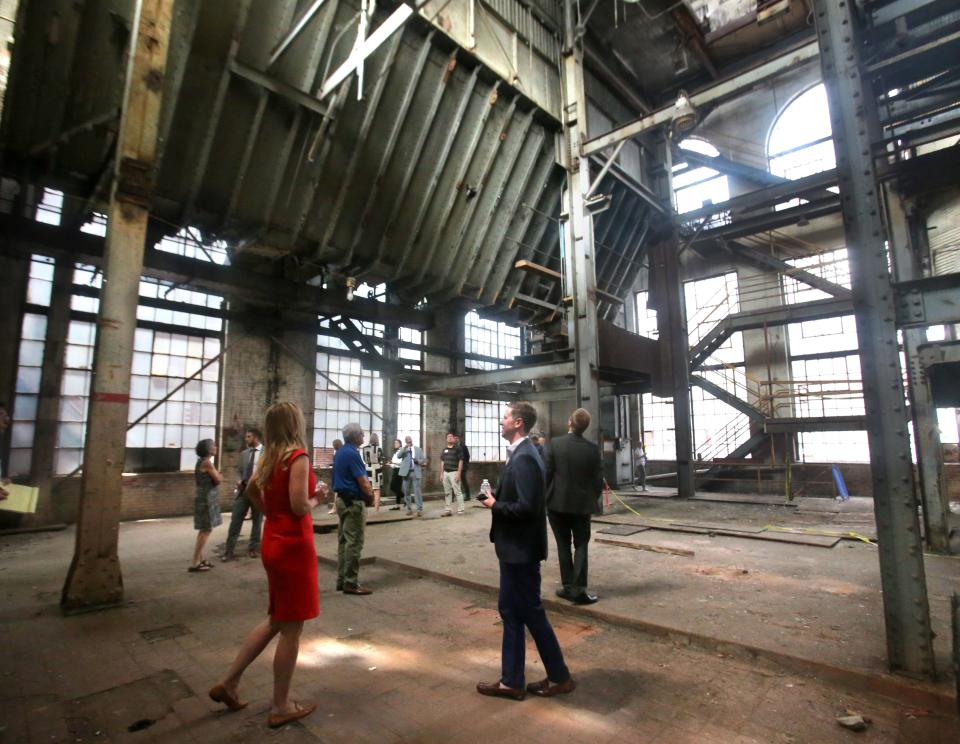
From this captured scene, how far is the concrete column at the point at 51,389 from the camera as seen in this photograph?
8.77 m

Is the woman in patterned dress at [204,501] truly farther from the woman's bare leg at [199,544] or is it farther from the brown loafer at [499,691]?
the brown loafer at [499,691]

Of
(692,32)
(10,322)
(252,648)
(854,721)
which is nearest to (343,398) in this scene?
(10,322)

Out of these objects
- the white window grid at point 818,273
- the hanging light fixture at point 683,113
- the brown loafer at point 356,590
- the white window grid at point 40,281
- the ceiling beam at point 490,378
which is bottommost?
the brown loafer at point 356,590

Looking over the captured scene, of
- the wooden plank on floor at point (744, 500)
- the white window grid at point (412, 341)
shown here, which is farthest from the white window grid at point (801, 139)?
the white window grid at point (412, 341)

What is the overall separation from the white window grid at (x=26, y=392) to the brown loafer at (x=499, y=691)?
9.72 metres

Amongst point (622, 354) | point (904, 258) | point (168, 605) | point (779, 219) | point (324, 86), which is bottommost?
point (168, 605)

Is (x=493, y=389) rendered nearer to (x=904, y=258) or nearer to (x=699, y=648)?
(x=904, y=258)

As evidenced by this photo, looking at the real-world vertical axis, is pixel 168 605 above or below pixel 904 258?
below

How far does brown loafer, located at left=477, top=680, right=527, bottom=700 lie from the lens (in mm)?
2967

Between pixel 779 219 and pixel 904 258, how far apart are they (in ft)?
25.0

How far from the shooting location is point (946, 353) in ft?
19.0

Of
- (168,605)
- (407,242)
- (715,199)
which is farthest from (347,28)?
(715,199)

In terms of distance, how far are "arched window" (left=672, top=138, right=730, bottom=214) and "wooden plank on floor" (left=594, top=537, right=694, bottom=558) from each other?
14.3 metres

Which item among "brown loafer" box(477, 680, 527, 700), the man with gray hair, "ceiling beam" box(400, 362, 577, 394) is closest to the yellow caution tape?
"ceiling beam" box(400, 362, 577, 394)
